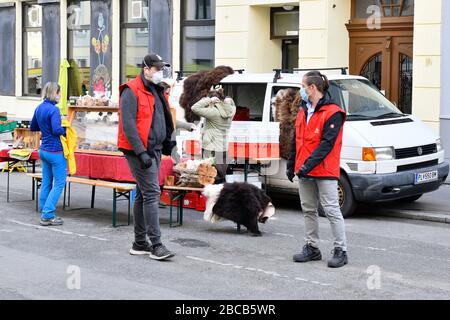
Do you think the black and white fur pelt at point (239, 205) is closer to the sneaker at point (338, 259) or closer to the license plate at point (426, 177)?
the sneaker at point (338, 259)

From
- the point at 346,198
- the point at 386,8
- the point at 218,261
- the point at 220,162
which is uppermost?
the point at 386,8

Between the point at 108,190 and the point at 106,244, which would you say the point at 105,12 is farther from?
the point at 106,244

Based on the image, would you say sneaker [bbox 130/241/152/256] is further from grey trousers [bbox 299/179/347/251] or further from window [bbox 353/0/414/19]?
window [bbox 353/0/414/19]

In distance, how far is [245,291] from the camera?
24.9ft

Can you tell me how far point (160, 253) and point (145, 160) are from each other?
97 centimetres

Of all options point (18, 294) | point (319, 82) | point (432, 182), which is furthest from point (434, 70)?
point (18, 294)

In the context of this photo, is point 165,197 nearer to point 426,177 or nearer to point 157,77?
point 426,177

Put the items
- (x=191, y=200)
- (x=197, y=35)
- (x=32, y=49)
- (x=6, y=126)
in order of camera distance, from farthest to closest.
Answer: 1. (x=32, y=49)
2. (x=197, y=35)
3. (x=6, y=126)
4. (x=191, y=200)

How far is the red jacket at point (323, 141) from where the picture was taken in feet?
27.7

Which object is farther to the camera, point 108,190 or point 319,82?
point 108,190

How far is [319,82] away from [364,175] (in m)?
3.36

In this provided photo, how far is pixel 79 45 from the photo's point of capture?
981 inches

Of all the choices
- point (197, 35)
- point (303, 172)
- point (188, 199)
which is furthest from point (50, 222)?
point (197, 35)
